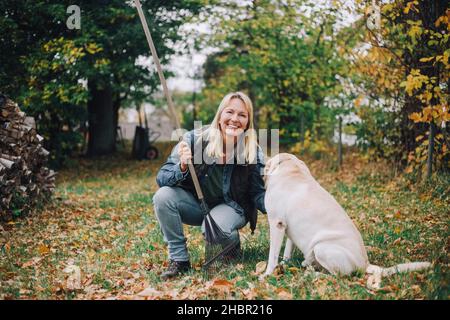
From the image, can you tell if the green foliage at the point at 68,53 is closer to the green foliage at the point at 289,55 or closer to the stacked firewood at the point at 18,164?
the green foliage at the point at 289,55

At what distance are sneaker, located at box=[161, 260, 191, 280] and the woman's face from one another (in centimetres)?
126

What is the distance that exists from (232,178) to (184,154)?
0.57 metres

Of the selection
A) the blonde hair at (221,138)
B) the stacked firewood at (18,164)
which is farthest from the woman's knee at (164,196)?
the stacked firewood at (18,164)

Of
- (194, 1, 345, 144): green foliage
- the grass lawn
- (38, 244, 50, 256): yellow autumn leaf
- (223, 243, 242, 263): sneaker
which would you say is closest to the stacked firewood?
the grass lawn

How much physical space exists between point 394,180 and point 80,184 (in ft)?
24.9

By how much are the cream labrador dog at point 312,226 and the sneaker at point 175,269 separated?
31.6 inches

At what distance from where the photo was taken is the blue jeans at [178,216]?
4.20 m

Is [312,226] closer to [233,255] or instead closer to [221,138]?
[233,255]

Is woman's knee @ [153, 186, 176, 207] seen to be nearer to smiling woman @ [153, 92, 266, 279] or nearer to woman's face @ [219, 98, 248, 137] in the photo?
smiling woman @ [153, 92, 266, 279]

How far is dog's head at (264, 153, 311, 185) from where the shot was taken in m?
3.99

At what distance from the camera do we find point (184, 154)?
13.5 feet

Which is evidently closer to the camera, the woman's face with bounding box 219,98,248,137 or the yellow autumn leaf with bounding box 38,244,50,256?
the woman's face with bounding box 219,98,248,137

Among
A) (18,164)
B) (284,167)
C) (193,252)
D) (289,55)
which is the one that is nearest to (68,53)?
(18,164)

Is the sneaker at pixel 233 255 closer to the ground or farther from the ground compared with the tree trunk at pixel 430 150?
closer to the ground
